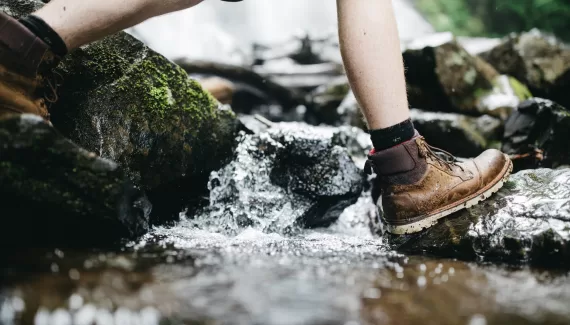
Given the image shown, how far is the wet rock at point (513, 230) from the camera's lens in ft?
5.55

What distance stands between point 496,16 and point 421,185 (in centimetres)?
2051

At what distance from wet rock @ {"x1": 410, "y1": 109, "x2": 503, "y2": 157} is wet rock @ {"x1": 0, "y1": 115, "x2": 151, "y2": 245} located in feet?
13.5

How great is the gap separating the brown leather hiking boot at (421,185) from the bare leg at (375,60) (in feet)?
0.60

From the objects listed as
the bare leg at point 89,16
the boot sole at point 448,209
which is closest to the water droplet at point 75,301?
the bare leg at point 89,16

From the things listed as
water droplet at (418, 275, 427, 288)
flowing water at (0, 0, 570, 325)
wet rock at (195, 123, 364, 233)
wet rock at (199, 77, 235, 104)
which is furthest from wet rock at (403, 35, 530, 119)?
water droplet at (418, 275, 427, 288)

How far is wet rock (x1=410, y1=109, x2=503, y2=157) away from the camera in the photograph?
4.76 meters

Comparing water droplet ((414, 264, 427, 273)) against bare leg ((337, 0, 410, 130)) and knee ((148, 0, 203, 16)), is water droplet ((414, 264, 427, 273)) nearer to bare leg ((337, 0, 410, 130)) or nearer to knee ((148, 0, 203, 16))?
bare leg ((337, 0, 410, 130))

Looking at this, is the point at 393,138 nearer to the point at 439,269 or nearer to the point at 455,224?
the point at 455,224

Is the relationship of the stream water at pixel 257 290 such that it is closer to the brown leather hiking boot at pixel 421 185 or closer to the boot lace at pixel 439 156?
the brown leather hiking boot at pixel 421 185

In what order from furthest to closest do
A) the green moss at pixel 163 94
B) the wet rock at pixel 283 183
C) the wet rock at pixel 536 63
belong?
the wet rock at pixel 536 63
the wet rock at pixel 283 183
the green moss at pixel 163 94

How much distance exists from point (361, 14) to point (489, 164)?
3.38 feet

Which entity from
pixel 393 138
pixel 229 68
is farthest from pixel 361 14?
pixel 229 68

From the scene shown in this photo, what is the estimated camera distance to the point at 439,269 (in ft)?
4.66

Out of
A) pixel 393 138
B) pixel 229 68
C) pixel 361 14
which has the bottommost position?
pixel 229 68
